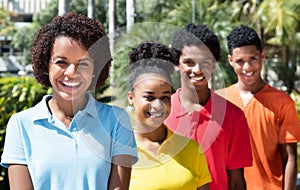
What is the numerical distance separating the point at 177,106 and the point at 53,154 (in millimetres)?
1494

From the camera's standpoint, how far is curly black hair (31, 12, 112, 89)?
274 centimetres

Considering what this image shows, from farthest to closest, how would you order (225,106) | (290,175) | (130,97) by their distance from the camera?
(290,175)
(225,106)
(130,97)

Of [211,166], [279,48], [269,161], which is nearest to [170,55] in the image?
[211,166]

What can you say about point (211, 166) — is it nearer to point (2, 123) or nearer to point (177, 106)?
point (177, 106)

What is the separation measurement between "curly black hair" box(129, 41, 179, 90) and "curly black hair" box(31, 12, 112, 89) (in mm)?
552

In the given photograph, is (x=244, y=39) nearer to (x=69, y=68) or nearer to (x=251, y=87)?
(x=251, y=87)

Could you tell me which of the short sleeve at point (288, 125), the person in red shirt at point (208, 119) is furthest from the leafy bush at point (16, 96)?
the person in red shirt at point (208, 119)

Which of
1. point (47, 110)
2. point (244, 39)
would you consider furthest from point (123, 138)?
point (244, 39)

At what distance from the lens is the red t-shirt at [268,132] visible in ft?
14.6

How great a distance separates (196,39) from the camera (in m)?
4.05

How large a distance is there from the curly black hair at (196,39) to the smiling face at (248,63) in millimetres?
398

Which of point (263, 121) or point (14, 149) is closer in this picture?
point (14, 149)

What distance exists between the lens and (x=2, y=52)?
39469 millimetres

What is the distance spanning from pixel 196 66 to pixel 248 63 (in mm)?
754
